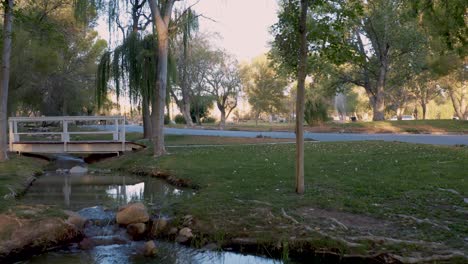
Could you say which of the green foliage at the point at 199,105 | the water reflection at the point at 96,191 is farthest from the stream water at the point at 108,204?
the green foliage at the point at 199,105

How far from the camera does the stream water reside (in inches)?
284

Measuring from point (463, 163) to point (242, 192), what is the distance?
658cm

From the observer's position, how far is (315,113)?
36188 mm

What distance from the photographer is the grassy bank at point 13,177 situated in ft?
34.0

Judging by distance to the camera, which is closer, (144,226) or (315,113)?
(144,226)

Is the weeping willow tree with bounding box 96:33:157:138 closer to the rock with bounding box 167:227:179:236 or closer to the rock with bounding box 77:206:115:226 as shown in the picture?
the rock with bounding box 77:206:115:226

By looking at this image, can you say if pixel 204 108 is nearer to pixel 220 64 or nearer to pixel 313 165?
pixel 220 64

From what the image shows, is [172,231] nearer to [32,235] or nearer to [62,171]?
[32,235]

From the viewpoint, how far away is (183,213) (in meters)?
8.77

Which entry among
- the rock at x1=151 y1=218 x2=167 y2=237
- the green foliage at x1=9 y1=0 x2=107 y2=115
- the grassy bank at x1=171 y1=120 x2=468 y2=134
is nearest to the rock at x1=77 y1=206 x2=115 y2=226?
the rock at x1=151 y1=218 x2=167 y2=237

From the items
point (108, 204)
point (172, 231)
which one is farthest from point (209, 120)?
point (172, 231)

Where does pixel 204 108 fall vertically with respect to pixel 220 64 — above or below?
below

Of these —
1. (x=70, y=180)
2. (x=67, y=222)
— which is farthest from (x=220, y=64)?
(x=67, y=222)

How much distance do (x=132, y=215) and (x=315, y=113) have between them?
28962 mm
